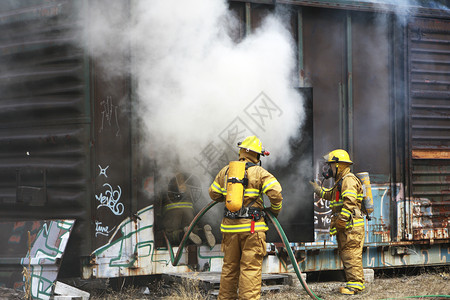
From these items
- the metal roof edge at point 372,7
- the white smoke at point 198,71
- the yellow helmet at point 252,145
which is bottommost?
the yellow helmet at point 252,145

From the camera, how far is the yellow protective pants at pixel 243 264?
4730 millimetres

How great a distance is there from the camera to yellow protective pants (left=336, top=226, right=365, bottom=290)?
5.84m

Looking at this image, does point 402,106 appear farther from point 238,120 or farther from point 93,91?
point 93,91

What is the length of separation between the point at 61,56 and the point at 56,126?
2.40ft

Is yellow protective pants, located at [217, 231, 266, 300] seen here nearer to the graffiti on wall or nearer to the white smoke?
the white smoke

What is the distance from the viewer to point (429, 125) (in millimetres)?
7062

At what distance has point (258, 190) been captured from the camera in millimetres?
4895

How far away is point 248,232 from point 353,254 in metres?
1.67

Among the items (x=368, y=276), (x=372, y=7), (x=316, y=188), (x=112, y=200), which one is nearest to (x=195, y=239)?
(x=112, y=200)

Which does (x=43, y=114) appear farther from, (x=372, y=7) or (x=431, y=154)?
(x=431, y=154)

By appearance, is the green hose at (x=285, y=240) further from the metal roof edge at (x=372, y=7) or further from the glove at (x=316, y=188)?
the metal roof edge at (x=372, y=7)

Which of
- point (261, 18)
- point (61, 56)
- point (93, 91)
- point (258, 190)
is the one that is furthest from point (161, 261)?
point (261, 18)

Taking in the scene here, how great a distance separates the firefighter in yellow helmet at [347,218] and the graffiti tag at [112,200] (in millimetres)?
2226

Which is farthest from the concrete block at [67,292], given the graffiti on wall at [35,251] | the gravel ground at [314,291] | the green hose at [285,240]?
the green hose at [285,240]
